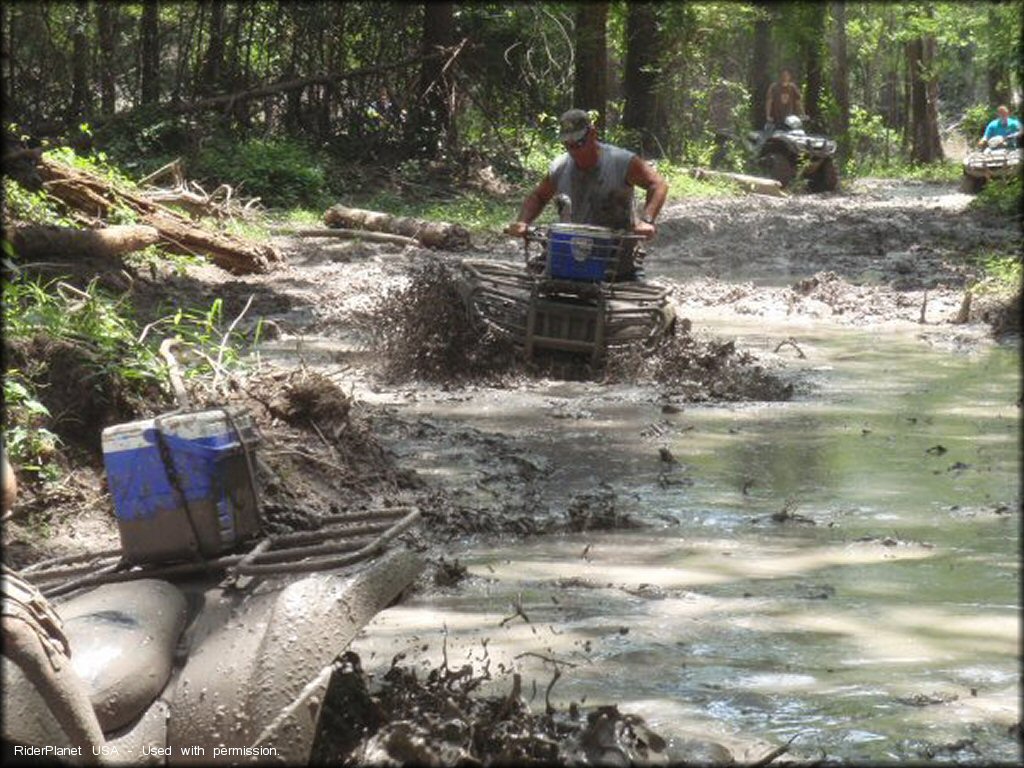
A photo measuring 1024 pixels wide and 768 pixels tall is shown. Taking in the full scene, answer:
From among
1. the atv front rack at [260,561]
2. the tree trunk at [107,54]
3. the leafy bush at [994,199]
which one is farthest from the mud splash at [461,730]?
the tree trunk at [107,54]

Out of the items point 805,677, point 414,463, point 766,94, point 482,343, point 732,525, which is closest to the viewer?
point 805,677

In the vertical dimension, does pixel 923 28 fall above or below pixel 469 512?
above

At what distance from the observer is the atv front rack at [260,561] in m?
4.62

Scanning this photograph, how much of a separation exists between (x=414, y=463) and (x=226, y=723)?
461 cm

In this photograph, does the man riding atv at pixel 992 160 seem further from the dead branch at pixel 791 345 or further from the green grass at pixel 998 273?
the dead branch at pixel 791 345

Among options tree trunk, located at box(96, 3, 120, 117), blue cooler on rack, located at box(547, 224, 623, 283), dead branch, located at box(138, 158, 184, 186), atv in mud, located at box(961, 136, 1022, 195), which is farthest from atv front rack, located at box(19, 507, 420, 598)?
atv in mud, located at box(961, 136, 1022, 195)

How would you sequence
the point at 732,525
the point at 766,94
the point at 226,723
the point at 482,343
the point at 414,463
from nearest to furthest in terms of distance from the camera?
1. the point at 226,723
2. the point at 732,525
3. the point at 414,463
4. the point at 482,343
5. the point at 766,94

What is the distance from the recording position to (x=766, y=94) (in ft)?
96.0

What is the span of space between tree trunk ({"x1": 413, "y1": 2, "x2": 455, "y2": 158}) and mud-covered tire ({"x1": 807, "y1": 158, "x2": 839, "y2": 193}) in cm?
739

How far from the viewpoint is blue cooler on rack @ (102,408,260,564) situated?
4824mm

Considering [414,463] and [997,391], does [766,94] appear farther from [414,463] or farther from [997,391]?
[414,463]

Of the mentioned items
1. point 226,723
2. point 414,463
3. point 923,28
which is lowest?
point 414,463

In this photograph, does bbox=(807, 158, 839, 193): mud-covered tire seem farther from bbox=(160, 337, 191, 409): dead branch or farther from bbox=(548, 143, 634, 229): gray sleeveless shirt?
bbox=(160, 337, 191, 409): dead branch

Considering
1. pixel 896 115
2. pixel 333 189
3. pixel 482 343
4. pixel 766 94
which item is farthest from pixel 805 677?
pixel 896 115
